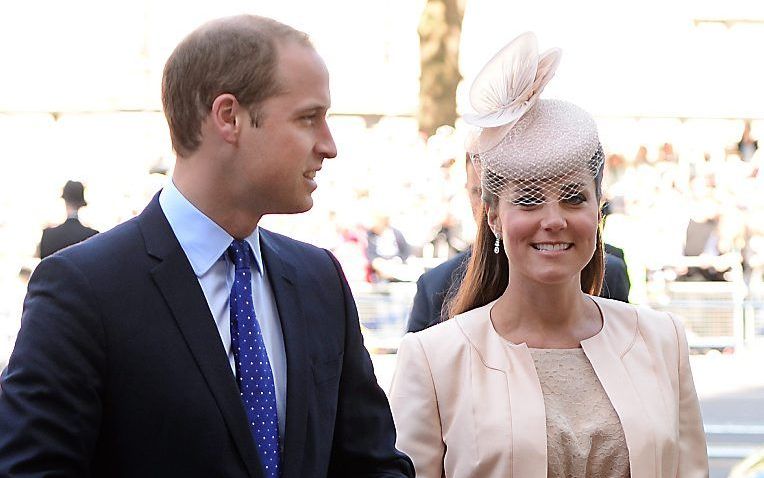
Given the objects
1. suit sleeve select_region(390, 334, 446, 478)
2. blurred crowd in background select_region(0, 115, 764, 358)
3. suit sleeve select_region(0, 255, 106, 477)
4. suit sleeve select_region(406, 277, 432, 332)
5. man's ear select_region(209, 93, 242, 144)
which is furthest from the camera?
blurred crowd in background select_region(0, 115, 764, 358)

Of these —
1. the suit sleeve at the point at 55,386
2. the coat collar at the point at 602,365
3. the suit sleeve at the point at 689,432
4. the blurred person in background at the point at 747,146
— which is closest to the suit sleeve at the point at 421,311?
the coat collar at the point at 602,365

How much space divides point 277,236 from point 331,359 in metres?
0.34

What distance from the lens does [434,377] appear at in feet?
12.7

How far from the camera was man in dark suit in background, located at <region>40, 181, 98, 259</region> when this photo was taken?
35.8 ft

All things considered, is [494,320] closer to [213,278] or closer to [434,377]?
[434,377]

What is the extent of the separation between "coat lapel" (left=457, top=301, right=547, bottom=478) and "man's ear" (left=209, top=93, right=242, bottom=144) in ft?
3.97

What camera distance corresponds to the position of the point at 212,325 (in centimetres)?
288

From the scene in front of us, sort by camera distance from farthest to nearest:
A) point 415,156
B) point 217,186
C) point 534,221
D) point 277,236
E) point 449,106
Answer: point 449,106
point 415,156
point 534,221
point 277,236
point 217,186

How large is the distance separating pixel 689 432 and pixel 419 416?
73 centimetres

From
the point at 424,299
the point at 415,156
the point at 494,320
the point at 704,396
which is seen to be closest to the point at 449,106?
the point at 415,156

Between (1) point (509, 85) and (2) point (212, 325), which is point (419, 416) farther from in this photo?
(2) point (212, 325)

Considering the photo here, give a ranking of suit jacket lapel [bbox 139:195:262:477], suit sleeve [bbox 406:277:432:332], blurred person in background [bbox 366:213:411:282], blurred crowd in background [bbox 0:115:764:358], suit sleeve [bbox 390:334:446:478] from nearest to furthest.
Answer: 1. suit jacket lapel [bbox 139:195:262:477]
2. suit sleeve [bbox 390:334:446:478]
3. suit sleeve [bbox 406:277:432:332]
4. blurred crowd in background [bbox 0:115:764:358]
5. blurred person in background [bbox 366:213:411:282]

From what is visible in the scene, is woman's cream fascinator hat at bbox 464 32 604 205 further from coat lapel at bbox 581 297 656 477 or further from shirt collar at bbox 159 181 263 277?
shirt collar at bbox 159 181 263 277

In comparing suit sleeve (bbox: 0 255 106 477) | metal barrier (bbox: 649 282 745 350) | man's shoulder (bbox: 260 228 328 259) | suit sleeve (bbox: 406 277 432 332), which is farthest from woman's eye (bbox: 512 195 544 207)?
metal barrier (bbox: 649 282 745 350)
